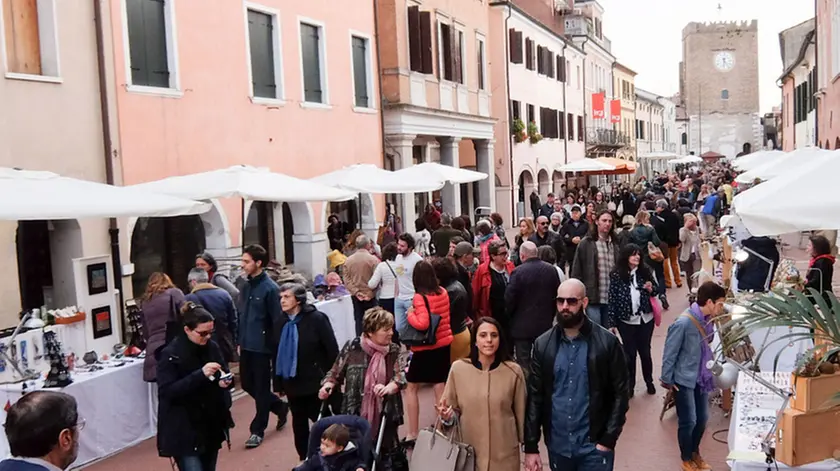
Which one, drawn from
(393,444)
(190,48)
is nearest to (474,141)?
(190,48)

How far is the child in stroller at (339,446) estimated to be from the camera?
→ 509cm

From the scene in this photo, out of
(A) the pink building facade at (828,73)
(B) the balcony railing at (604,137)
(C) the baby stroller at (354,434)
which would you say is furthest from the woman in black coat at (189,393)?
(B) the balcony railing at (604,137)

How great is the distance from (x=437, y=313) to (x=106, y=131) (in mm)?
6420

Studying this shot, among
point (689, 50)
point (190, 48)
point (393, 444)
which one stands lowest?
point (393, 444)

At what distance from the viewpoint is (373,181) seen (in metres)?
13.4

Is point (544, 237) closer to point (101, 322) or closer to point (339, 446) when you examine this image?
point (101, 322)

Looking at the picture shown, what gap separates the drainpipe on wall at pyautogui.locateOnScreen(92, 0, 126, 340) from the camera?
11.2m

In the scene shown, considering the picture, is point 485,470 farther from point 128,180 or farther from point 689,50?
point 689,50

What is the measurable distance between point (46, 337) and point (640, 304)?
18.3ft

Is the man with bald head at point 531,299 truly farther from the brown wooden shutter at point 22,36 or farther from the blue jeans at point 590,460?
the brown wooden shutter at point 22,36

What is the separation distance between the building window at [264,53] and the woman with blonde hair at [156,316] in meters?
7.55

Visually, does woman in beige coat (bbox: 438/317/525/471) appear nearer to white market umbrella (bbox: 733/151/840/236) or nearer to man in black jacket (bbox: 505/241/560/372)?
white market umbrella (bbox: 733/151/840/236)

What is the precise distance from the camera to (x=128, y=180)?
38.7ft

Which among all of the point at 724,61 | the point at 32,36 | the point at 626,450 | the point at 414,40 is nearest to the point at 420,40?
the point at 414,40
